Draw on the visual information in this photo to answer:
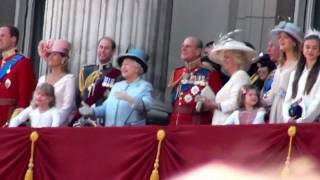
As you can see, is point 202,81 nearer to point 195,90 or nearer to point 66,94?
point 195,90

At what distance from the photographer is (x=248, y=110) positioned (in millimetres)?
13531

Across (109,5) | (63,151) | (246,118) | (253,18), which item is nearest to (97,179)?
(63,151)

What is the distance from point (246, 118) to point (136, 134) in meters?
0.93

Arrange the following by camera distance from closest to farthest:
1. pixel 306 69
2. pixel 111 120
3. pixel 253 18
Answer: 1. pixel 306 69
2. pixel 111 120
3. pixel 253 18

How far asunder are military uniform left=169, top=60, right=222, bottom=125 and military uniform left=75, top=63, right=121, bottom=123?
1.97 feet

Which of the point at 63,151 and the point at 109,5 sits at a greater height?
the point at 109,5

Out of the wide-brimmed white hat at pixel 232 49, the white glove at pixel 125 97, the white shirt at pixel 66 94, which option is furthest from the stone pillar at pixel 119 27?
the white glove at pixel 125 97

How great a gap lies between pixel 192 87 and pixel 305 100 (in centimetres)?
175

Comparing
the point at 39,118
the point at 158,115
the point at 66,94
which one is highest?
the point at 66,94

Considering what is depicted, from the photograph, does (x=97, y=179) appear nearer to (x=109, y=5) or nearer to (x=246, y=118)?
(x=246, y=118)

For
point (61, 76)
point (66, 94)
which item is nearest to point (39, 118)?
point (66, 94)

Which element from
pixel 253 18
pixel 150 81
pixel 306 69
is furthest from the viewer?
pixel 253 18

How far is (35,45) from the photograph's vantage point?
725 inches

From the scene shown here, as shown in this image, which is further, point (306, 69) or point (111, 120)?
point (111, 120)
